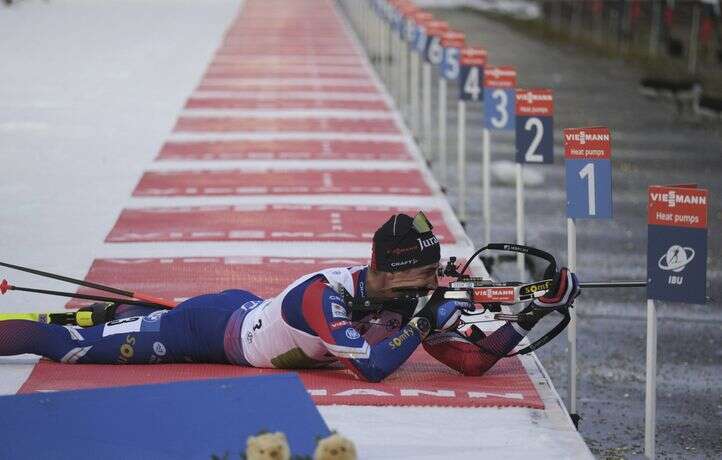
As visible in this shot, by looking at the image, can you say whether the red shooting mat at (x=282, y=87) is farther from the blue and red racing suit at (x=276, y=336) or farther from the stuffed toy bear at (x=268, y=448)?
the stuffed toy bear at (x=268, y=448)

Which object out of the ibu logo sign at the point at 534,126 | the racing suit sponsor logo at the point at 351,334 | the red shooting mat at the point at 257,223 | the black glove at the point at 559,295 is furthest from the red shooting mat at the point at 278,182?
the black glove at the point at 559,295

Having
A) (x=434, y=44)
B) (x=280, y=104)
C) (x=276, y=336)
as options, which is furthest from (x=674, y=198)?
(x=280, y=104)

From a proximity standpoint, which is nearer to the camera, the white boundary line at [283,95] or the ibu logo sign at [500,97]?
the ibu logo sign at [500,97]

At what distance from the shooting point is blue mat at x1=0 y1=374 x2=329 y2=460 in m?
6.14

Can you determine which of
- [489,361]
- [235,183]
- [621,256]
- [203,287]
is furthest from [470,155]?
[489,361]

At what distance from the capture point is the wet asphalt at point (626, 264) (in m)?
8.34

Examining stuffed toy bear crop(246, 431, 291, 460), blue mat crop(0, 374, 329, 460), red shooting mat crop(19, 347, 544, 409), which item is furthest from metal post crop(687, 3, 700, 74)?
stuffed toy bear crop(246, 431, 291, 460)

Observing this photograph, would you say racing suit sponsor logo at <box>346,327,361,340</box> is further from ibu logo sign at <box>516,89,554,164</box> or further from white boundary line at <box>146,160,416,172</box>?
white boundary line at <box>146,160,416,172</box>

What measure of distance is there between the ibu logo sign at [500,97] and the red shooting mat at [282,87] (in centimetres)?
1171

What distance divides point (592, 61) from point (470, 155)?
14875 millimetres

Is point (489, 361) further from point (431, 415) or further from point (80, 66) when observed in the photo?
point (80, 66)

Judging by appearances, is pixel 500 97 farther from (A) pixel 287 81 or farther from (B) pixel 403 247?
(A) pixel 287 81

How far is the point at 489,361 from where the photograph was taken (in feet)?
25.2

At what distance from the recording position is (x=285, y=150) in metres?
17.4
